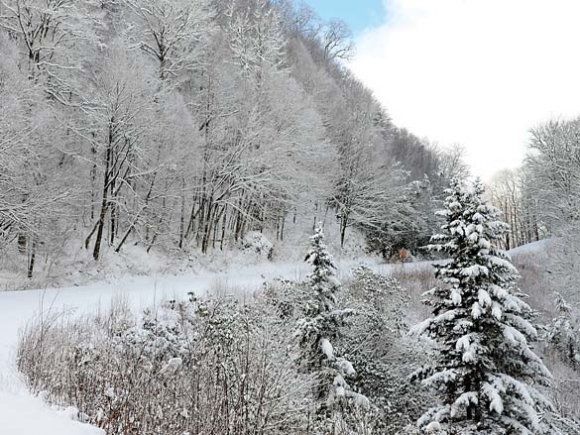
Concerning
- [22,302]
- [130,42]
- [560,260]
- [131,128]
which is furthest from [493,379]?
[130,42]

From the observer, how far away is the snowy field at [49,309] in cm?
371

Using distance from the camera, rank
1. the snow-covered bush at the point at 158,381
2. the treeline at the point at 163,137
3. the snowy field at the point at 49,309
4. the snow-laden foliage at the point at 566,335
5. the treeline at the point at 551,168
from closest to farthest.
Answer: the snowy field at the point at 49,309 < the snow-covered bush at the point at 158,381 < the treeline at the point at 163,137 < the snow-laden foliage at the point at 566,335 < the treeline at the point at 551,168

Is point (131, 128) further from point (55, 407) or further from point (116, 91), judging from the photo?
point (55, 407)

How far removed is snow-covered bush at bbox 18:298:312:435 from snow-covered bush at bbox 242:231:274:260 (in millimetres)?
14087

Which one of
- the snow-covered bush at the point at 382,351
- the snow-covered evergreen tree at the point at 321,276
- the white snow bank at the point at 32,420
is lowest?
the snow-covered bush at the point at 382,351

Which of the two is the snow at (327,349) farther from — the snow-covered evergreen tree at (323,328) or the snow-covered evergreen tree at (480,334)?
the snow-covered evergreen tree at (480,334)

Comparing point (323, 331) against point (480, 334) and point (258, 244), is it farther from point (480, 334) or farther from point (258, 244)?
point (258, 244)

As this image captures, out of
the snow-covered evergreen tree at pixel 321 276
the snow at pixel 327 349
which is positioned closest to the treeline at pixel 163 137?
the snow-covered evergreen tree at pixel 321 276

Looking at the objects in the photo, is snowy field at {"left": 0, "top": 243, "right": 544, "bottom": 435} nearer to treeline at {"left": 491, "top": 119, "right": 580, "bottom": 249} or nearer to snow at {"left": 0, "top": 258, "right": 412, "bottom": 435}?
snow at {"left": 0, "top": 258, "right": 412, "bottom": 435}

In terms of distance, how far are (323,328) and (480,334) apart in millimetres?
3628

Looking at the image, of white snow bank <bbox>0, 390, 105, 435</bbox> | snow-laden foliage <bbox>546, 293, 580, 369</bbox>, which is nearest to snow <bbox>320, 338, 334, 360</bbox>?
white snow bank <bbox>0, 390, 105, 435</bbox>

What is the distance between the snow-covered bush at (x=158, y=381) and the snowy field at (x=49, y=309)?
305mm

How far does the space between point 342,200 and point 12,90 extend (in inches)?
878

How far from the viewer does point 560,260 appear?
868 inches
